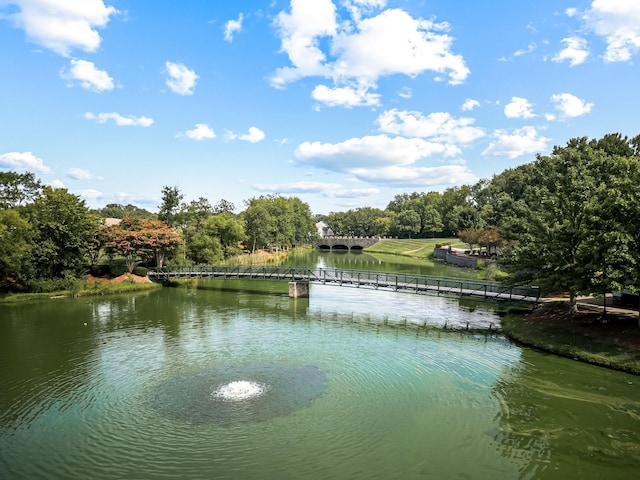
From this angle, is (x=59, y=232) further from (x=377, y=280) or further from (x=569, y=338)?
(x=569, y=338)

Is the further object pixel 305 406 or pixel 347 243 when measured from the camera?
pixel 347 243

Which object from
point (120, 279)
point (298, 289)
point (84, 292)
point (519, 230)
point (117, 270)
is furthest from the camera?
point (117, 270)

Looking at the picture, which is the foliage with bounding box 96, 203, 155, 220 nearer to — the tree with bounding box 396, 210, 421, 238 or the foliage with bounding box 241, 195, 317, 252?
the foliage with bounding box 241, 195, 317, 252

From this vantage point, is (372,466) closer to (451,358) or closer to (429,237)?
(451,358)

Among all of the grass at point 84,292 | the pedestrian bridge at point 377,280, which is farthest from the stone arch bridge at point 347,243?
the grass at point 84,292

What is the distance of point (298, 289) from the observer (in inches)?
1775

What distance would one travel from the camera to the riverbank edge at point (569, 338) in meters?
22.9

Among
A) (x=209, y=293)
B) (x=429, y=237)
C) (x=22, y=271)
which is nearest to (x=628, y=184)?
(x=209, y=293)

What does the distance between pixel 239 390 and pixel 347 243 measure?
418ft

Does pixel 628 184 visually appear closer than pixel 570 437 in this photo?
No

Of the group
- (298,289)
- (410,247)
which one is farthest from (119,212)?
(298,289)

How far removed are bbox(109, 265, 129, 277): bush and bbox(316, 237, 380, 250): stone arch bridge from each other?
97670 millimetres

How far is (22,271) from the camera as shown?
44.5 meters

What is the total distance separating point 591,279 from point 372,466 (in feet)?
60.6
